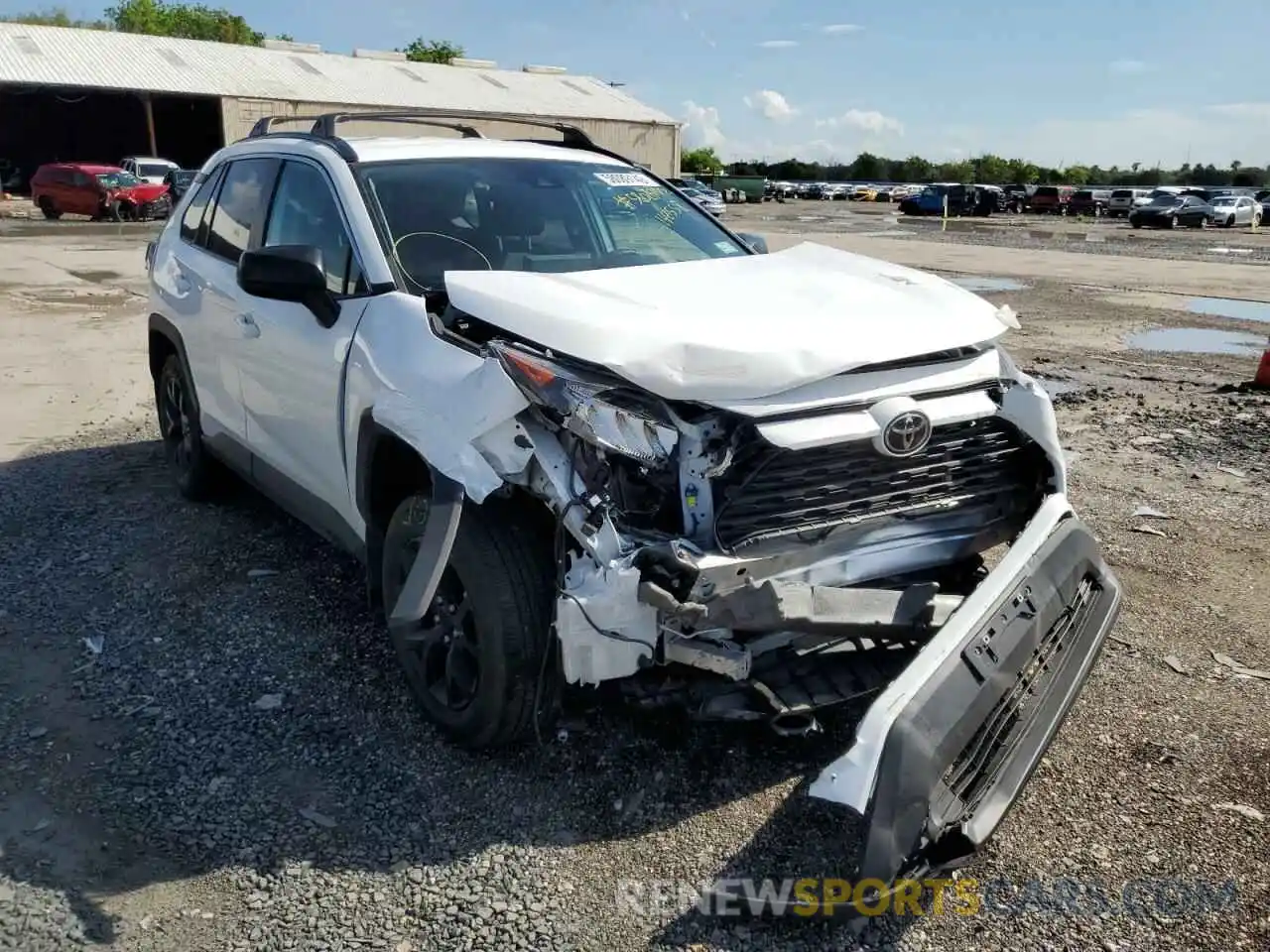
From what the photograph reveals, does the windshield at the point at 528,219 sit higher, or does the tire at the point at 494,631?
the windshield at the point at 528,219

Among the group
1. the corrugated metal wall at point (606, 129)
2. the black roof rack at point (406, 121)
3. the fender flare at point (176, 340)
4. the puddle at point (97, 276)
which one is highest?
the corrugated metal wall at point (606, 129)

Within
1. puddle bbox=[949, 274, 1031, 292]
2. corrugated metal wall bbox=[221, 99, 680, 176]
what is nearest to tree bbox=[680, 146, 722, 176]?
corrugated metal wall bbox=[221, 99, 680, 176]

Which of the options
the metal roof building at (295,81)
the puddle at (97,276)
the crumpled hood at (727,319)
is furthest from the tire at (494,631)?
the metal roof building at (295,81)

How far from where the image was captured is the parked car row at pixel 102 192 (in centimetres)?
2939

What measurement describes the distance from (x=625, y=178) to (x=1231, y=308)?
13.1m

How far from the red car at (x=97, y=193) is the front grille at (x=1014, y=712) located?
1231 inches

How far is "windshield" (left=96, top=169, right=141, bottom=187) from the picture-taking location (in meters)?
29.3

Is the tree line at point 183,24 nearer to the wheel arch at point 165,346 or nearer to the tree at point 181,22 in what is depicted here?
the tree at point 181,22

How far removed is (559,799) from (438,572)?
807 mm

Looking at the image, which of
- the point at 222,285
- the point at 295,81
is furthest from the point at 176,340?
the point at 295,81

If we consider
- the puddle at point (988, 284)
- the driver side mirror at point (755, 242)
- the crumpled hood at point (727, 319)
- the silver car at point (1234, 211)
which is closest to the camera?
the crumpled hood at point (727, 319)

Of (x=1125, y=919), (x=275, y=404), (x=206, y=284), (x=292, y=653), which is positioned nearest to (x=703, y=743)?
(x=1125, y=919)

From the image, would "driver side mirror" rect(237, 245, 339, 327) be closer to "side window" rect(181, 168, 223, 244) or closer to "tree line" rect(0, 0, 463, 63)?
"side window" rect(181, 168, 223, 244)

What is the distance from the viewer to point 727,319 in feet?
9.97
